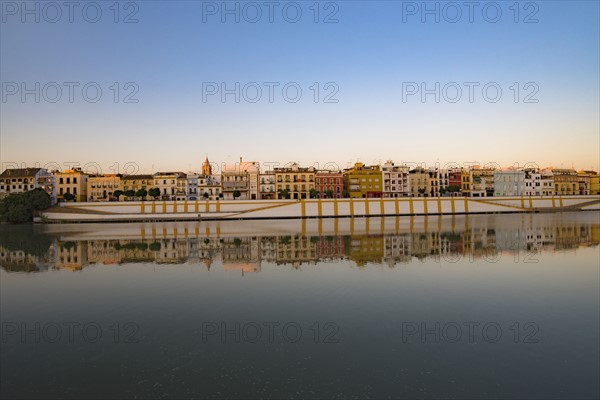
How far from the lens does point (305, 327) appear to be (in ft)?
37.1

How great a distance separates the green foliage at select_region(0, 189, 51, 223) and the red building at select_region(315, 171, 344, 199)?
144 ft

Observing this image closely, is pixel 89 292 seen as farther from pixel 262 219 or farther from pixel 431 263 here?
pixel 262 219

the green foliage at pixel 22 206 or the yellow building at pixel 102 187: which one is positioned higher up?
the yellow building at pixel 102 187

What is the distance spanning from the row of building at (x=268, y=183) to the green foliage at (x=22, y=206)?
10.5 meters

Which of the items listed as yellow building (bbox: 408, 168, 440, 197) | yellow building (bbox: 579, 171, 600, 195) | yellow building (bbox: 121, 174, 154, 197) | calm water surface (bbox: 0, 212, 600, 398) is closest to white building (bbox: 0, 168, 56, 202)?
yellow building (bbox: 121, 174, 154, 197)

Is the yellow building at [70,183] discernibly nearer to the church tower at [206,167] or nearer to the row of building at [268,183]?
the row of building at [268,183]

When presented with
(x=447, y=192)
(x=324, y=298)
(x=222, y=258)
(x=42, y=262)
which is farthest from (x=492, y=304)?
(x=447, y=192)

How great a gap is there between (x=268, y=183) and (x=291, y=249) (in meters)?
52.3

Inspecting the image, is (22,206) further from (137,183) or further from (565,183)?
(565,183)

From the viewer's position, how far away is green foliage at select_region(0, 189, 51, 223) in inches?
2218

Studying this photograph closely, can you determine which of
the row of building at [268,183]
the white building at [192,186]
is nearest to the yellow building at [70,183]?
the row of building at [268,183]

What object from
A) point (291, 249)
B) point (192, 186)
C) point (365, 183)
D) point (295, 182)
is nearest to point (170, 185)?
point (192, 186)

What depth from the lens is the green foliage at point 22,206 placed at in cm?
5634

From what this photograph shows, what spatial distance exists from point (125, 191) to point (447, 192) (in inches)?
2454
